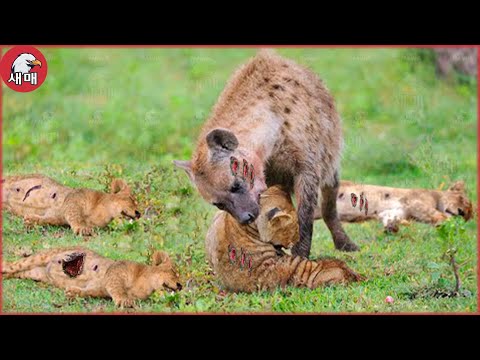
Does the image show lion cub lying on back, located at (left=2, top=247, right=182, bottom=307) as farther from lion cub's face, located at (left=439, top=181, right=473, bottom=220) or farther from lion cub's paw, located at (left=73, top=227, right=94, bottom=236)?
lion cub's face, located at (left=439, top=181, right=473, bottom=220)

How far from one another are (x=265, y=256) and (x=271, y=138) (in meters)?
1.00

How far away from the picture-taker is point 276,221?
9.16m

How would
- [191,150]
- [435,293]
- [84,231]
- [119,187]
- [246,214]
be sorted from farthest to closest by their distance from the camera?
[191,150], [119,187], [84,231], [435,293], [246,214]

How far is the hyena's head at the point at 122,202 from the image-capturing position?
9758 mm

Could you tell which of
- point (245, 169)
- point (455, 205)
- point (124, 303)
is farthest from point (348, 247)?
point (124, 303)

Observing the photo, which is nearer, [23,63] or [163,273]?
[163,273]

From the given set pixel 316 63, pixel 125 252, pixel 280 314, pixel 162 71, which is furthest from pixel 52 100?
pixel 280 314

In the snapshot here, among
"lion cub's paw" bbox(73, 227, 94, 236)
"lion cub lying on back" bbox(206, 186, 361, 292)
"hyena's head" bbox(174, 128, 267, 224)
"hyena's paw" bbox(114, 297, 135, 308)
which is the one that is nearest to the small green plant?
"lion cub lying on back" bbox(206, 186, 361, 292)

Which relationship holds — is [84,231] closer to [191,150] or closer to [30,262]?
[30,262]

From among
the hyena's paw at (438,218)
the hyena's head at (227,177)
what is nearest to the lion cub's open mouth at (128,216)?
the hyena's head at (227,177)

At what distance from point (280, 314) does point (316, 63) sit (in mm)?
2668

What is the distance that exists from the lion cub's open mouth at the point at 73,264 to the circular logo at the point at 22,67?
1514 millimetres

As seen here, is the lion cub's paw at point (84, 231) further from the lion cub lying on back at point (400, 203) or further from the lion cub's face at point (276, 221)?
the lion cub lying on back at point (400, 203)

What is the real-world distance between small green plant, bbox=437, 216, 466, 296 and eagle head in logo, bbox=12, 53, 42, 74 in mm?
3764
